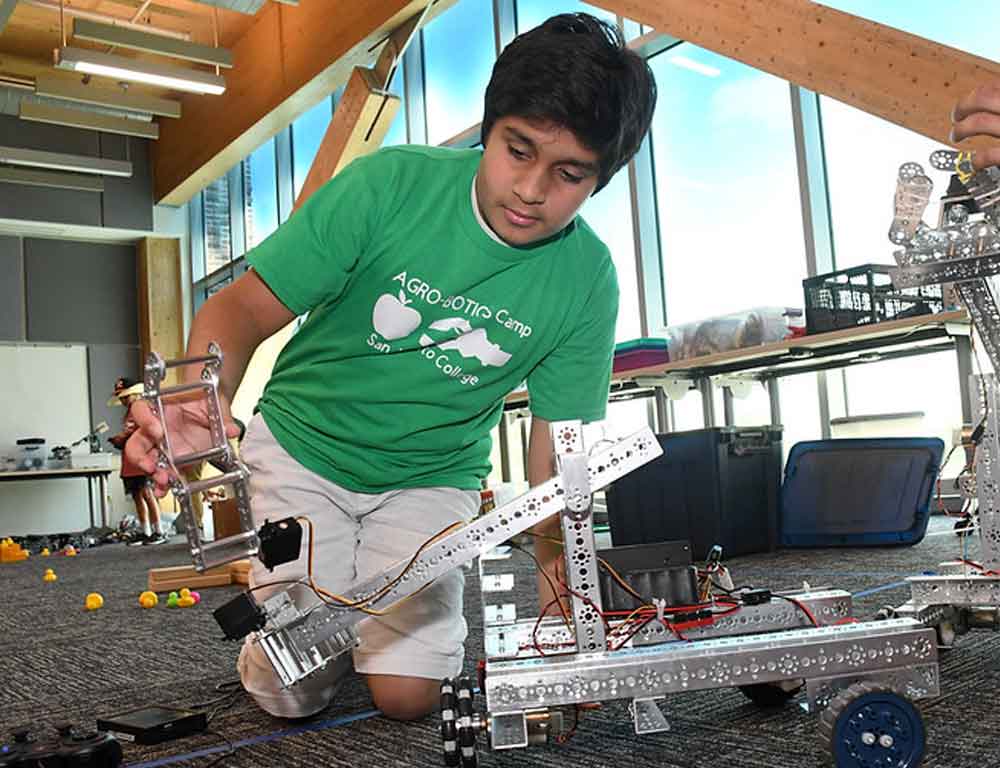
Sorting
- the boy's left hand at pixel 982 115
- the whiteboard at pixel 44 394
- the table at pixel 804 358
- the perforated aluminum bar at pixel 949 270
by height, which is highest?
the whiteboard at pixel 44 394

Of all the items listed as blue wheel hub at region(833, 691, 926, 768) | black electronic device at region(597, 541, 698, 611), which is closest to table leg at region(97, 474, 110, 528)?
black electronic device at region(597, 541, 698, 611)

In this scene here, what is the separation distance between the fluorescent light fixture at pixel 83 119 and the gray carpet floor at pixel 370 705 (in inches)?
267

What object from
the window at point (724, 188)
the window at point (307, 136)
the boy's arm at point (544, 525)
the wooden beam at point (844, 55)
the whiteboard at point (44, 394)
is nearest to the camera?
the boy's arm at point (544, 525)

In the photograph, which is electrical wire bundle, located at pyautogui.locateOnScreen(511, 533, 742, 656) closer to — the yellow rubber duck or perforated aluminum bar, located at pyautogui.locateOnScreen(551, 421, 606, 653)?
perforated aluminum bar, located at pyautogui.locateOnScreen(551, 421, 606, 653)

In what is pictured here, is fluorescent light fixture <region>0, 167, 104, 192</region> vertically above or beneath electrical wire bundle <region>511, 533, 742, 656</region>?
above

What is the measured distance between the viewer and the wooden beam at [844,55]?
3508 millimetres

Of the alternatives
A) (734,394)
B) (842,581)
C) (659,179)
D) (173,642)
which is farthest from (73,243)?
(842,581)

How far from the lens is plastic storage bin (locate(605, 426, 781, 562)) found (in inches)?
144

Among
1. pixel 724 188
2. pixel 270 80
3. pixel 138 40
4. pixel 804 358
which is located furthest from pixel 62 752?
pixel 270 80

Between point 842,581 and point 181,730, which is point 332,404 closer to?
point 181,730

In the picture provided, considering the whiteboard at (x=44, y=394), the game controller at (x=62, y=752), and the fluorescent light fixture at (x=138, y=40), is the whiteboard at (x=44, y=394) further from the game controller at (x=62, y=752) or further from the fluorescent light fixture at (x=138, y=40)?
the game controller at (x=62, y=752)

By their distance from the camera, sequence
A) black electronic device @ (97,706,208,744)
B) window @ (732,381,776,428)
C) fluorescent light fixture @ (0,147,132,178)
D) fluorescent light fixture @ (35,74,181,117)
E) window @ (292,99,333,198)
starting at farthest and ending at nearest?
fluorescent light fixture @ (0,147,132,178), window @ (292,99,333,198), fluorescent light fixture @ (35,74,181,117), window @ (732,381,776,428), black electronic device @ (97,706,208,744)

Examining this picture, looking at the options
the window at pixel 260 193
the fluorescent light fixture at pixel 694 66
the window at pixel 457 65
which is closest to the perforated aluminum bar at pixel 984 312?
the fluorescent light fixture at pixel 694 66

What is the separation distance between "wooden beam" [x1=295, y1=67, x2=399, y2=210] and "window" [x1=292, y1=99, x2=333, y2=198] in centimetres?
239
